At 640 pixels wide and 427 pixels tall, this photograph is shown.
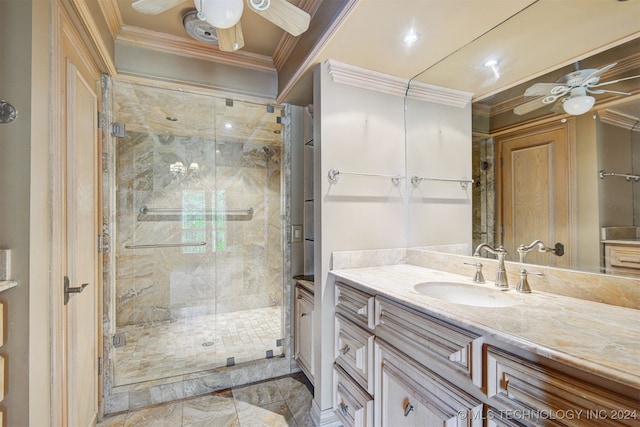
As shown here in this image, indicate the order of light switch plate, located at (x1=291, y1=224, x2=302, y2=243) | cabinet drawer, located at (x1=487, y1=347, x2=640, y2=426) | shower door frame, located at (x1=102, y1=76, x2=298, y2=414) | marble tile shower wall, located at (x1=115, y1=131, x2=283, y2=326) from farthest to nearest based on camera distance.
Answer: marble tile shower wall, located at (x1=115, y1=131, x2=283, y2=326), light switch plate, located at (x1=291, y1=224, x2=302, y2=243), shower door frame, located at (x1=102, y1=76, x2=298, y2=414), cabinet drawer, located at (x1=487, y1=347, x2=640, y2=426)

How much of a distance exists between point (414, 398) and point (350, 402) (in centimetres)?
55

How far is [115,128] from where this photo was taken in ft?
6.45

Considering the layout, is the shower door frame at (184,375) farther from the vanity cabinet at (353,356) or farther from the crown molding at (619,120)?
the crown molding at (619,120)

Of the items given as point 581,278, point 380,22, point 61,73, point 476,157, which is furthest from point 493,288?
point 61,73

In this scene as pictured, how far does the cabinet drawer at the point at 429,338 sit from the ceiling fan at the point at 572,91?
1101 millimetres

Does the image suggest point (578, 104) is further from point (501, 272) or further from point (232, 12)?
point (232, 12)

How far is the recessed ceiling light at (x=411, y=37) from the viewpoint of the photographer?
4.88 ft

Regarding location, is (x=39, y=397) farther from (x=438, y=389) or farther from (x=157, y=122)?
(x=157, y=122)

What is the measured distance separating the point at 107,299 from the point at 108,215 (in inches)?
21.9

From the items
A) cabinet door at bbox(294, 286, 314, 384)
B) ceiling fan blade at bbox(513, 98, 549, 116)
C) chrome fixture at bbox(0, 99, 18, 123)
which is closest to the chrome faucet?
ceiling fan blade at bbox(513, 98, 549, 116)

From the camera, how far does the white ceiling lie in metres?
1.20

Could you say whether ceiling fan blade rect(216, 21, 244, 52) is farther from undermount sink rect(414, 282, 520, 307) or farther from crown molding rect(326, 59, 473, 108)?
undermount sink rect(414, 282, 520, 307)

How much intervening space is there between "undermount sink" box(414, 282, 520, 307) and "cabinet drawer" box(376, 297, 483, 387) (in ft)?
0.78

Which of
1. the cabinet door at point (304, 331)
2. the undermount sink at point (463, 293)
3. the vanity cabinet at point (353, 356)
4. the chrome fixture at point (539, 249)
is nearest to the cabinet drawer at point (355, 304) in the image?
the vanity cabinet at point (353, 356)
